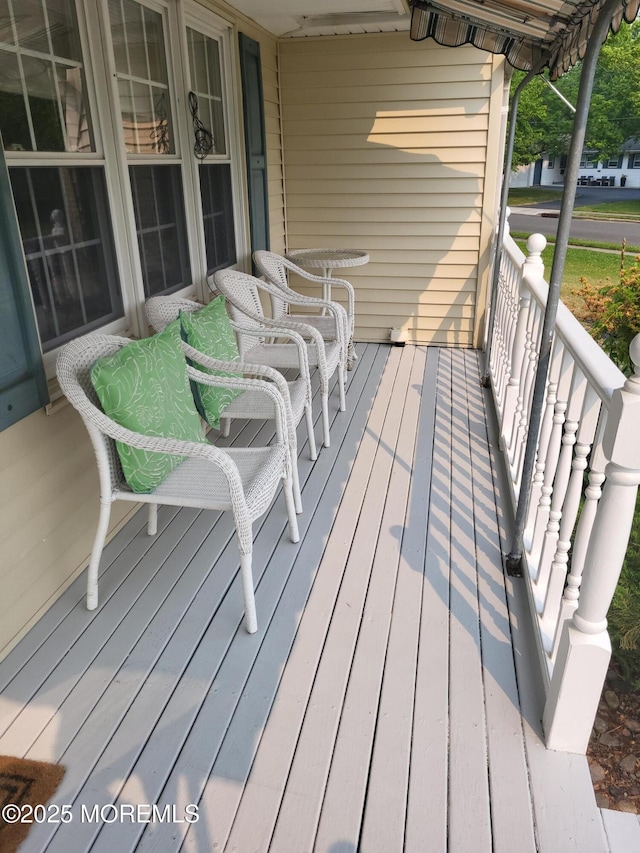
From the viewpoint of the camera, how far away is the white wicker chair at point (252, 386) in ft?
8.18

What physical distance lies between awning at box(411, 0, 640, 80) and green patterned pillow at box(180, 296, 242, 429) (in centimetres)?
160

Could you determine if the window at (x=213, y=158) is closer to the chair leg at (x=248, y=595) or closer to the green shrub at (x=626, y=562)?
the chair leg at (x=248, y=595)

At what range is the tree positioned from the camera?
431 inches

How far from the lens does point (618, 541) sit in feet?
4.54

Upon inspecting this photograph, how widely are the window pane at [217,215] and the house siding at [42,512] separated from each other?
1.75 m

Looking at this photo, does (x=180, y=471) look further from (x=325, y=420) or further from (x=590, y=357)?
(x=590, y=357)

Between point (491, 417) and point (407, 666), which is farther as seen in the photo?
point (491, 417)

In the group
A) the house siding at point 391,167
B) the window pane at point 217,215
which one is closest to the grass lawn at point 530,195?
the house siding at point 391,167

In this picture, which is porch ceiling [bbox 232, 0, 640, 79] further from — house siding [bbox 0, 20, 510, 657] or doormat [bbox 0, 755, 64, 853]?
doormat [bbox 0, 755, 64, 853]

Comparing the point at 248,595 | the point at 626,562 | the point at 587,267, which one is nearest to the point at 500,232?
the point at 626,562

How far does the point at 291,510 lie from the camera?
2.45m

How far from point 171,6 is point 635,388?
2982 millimetres

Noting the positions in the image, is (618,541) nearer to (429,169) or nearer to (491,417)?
(491,417)

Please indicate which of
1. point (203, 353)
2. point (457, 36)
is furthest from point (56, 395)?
point (457, 36)
